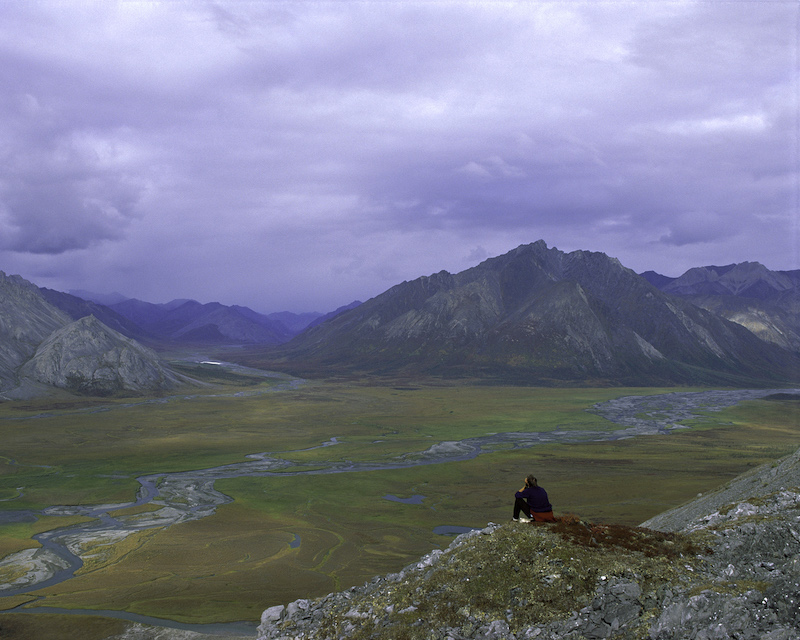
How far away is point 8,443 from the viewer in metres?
107

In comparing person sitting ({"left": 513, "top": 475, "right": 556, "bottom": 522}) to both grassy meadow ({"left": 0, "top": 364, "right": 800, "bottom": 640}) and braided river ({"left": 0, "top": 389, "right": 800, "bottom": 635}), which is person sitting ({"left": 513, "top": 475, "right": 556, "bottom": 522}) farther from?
grassy meadow ({"left": 0, "top": 364, "right": 800, "bottom": 640})

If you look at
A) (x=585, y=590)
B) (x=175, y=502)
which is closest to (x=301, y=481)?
(x=175, y=502)

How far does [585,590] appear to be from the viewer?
62.3 ft

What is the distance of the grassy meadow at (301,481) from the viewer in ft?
140

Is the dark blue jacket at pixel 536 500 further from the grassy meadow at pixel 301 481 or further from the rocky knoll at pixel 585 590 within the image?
the grassy meadow at pixel 301 481

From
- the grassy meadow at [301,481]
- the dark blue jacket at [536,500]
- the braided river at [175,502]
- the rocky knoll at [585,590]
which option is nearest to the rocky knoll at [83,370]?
the grassy meadow at [301,481]

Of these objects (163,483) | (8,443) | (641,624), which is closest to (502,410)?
(163,483)

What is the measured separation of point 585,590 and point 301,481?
66061 millimetres

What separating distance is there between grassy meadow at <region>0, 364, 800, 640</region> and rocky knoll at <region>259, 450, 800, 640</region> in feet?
61.0

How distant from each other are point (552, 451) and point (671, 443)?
25.5 metres

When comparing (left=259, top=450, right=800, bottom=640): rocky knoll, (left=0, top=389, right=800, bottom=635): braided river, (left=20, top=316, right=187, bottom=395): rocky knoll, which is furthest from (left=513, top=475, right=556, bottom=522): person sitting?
(left=20, top=316, right=187, bottom=395): rocky knoll

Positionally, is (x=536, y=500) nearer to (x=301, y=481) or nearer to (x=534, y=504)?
(x=534, y=504)

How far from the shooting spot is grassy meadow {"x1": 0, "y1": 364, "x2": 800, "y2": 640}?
4281 cm

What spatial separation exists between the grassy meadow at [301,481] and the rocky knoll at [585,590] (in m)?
18.6
